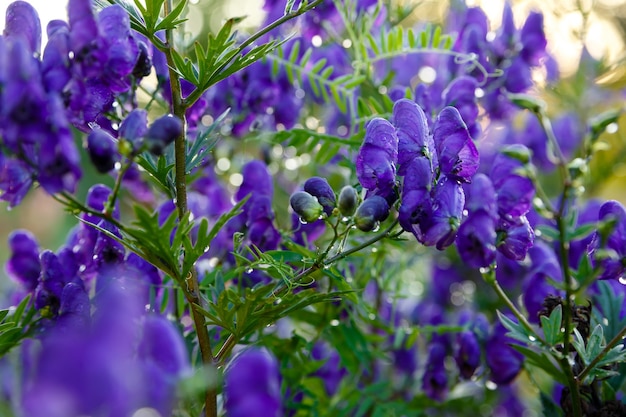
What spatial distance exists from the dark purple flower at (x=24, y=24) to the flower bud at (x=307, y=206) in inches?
12.5

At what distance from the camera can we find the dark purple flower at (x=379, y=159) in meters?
0.87

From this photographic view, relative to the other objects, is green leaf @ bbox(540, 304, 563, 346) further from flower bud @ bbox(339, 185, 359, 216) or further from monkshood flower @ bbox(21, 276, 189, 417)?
monkshood flower @ bbox(21, 276, 189, 417)

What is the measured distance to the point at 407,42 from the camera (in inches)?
50.1

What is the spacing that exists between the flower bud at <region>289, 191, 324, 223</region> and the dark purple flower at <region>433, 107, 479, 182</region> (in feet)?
0.54

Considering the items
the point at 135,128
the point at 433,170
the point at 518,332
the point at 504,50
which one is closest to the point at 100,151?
the point at 135,128

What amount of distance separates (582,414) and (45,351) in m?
0.72

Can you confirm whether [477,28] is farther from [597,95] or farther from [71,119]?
[71,119]

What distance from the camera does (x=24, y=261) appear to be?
1103 millimetres

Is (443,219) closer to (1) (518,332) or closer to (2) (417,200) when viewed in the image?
(2) (417,200)

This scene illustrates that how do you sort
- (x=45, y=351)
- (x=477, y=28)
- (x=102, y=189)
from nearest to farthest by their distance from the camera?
(x=45, y=351) < (x=102, y=189) < (x=477, y=28)

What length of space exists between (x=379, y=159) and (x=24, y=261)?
57 centimetres

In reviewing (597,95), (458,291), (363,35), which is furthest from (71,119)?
(597,95)

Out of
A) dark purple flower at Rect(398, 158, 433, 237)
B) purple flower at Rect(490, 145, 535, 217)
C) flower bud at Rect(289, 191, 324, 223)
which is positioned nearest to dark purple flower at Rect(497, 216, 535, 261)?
purple flower at Rect(490, 145, 535, 217)

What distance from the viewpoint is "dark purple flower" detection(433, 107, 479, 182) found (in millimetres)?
887
